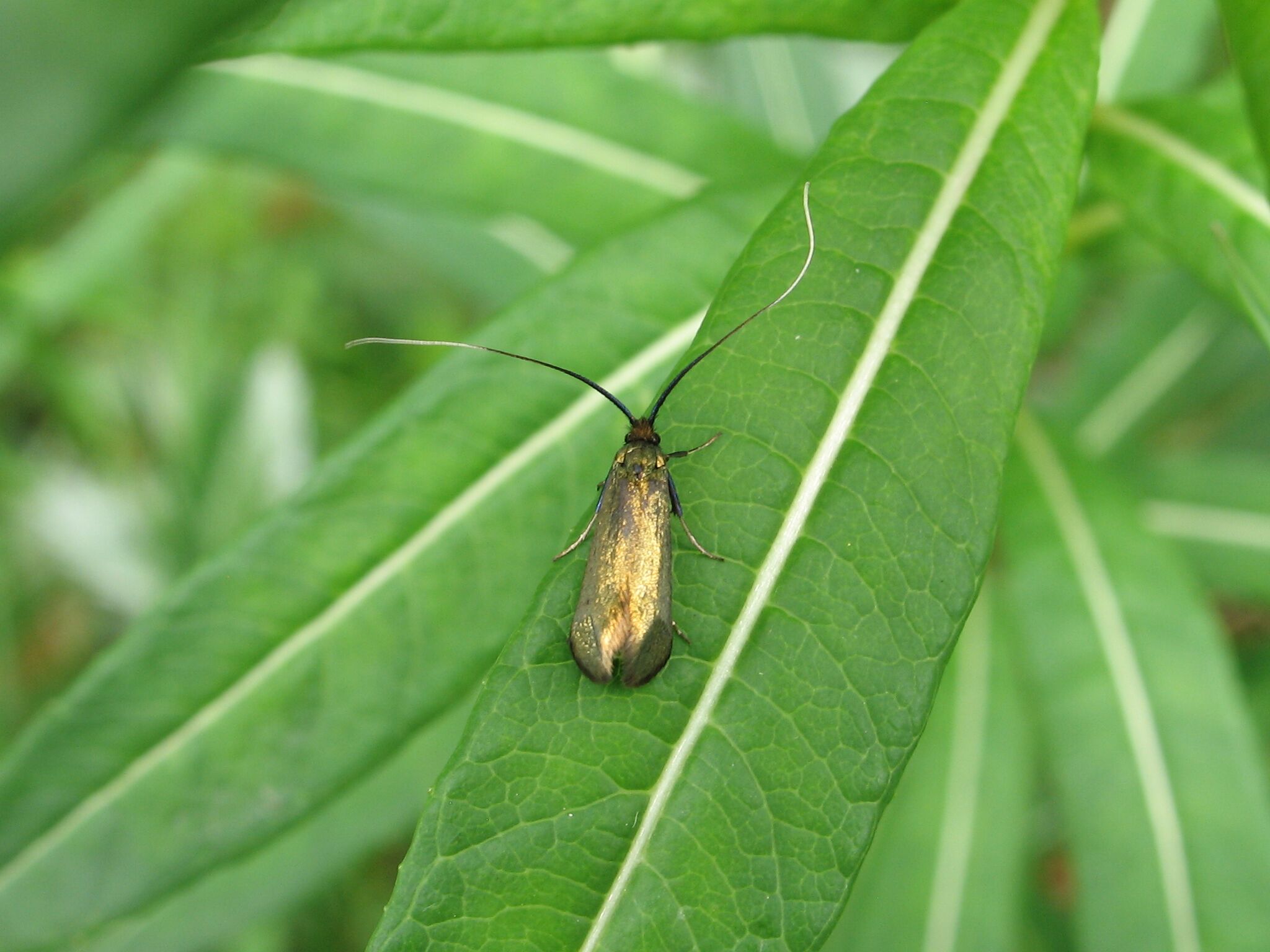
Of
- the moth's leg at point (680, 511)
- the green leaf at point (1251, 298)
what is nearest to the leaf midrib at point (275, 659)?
the moth's leg at point (680, 511)

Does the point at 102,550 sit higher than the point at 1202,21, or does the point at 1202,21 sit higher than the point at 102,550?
the point at 1202,21

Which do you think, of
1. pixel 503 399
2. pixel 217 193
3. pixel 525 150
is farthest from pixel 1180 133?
pixel 217 193

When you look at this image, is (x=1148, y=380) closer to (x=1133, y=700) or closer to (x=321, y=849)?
(x=1133, y=700)

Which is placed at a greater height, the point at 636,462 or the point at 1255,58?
the point at 1255,58

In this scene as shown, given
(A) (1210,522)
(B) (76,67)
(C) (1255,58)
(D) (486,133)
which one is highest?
(A) (1210,522)

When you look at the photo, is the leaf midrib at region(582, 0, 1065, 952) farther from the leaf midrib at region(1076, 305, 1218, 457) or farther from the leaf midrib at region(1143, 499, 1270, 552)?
the leaf midrib at region(1076, 305, 1218, 457)

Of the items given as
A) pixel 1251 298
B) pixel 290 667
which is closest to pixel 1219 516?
pixel 1251 298

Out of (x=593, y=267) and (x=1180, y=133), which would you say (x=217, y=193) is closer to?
(x=593, y=267)
